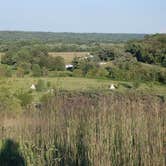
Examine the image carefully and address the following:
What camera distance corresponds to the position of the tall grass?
190 inches

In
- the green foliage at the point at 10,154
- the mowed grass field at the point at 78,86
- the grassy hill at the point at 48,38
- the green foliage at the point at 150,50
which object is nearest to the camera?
the green foliage at the point at 10,154

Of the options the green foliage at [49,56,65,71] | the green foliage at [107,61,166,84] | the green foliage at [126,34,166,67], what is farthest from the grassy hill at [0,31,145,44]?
the green foliage at [107,61,166,84]

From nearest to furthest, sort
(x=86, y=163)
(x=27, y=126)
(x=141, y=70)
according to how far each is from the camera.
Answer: (x=86, y=163) → (x=27, y=126) → (x=141, y=70)

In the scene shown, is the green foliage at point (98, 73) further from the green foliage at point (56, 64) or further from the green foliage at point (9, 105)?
the green foliage at point (9, 105)

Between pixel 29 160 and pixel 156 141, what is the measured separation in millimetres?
1908

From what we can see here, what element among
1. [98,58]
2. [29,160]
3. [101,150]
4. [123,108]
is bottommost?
[98,58]

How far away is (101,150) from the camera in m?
4.98

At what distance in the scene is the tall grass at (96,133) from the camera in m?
4.82

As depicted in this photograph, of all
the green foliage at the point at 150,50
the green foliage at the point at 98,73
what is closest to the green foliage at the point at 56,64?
the green foliage at the point at 150,50

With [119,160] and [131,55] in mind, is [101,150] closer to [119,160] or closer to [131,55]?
[119,160]

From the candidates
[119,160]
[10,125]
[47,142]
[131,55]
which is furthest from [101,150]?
[131,55]

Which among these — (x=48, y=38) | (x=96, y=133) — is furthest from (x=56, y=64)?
(x=48, y=38)

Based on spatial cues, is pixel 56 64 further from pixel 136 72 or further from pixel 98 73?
pixel 136 72

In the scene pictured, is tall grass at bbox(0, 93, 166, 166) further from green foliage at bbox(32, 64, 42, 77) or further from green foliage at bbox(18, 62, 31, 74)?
green foliage at bbox(18, 62, 31, 74)
